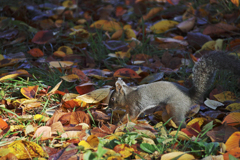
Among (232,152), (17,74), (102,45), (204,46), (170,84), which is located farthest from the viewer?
(102,45)

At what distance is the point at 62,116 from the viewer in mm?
2203

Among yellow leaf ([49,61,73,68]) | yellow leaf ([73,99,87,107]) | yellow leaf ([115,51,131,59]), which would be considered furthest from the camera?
yellow leaf ([115,51,131,59])

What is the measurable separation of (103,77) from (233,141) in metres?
1.53

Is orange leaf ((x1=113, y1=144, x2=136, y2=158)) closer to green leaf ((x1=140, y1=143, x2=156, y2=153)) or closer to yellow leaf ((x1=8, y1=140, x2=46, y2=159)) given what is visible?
green leaf ((x1=140, y1=143, x2=156, y2=153))

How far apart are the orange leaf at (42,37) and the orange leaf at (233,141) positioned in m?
2.71

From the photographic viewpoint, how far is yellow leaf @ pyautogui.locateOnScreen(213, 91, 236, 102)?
7.84ft

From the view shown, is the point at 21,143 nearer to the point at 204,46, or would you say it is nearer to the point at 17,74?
the point at 17,74

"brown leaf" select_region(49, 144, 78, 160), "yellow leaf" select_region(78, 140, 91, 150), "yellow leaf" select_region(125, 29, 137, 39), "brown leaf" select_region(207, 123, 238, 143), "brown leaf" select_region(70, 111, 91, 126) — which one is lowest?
"brown leaf" select_region(70, 111, 91, 126)

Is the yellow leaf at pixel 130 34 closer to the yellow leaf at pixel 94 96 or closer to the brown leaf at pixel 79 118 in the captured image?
the yellow leaf at pixel 94 96

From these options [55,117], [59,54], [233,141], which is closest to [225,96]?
[233,141]

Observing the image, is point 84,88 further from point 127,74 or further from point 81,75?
point 127,74

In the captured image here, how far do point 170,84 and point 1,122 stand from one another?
1.40m

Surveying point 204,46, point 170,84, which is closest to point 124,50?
point 204,46

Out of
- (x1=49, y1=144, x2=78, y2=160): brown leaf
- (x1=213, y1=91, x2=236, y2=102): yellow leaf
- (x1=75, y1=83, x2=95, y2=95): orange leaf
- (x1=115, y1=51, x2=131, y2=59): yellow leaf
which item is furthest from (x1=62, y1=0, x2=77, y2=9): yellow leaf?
(x1=49, y1=144, x2=78, y2=160): brown leaf
